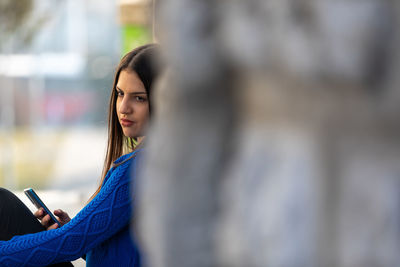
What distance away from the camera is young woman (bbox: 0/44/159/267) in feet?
5.96

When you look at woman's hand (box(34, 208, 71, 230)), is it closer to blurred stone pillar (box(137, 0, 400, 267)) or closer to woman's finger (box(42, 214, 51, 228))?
woman's finger (box(42, 214, 51, 228))

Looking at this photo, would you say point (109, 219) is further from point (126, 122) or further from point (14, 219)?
point (14, 219)

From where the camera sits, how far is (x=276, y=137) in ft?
1.85

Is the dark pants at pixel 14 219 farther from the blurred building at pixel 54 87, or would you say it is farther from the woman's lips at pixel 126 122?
the blurred building at pixel 54 87

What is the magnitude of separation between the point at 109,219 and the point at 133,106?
0.41 m

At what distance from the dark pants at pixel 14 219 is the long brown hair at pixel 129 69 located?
0.89 ft

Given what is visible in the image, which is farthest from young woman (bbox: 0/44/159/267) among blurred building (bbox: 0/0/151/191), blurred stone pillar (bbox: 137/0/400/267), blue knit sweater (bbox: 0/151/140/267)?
blurred building (bbox: 0/0/151/191)

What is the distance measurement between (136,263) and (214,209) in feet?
4.52

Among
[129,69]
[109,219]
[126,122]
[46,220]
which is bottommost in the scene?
[46,220]

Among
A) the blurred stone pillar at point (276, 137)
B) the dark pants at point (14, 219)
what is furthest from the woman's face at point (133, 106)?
the blurred stone pillar at point (276, 137)

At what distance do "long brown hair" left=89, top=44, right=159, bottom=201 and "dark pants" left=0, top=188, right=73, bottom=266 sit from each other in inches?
10.7

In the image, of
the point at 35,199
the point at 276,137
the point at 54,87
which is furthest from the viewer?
the point at 54,87

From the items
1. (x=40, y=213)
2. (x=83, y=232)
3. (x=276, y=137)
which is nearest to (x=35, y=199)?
(x=40, y=213)

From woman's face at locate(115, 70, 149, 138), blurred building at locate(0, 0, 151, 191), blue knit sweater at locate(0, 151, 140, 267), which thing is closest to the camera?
blue knit sweater at locate(0, 151, 140, 267)
